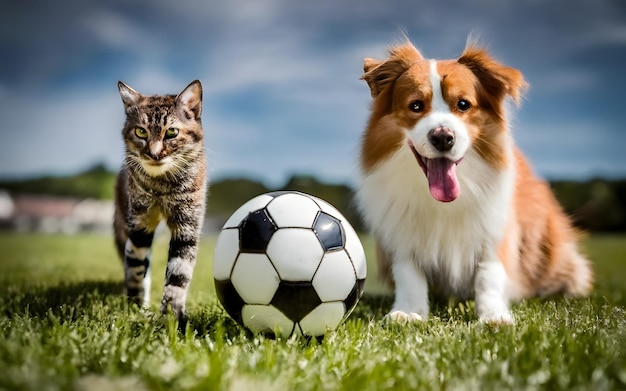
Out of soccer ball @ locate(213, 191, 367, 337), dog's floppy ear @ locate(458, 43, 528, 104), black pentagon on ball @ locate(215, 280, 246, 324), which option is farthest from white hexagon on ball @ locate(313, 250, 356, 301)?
dog's floppy ear @ locate(458, 43, 528, 104)

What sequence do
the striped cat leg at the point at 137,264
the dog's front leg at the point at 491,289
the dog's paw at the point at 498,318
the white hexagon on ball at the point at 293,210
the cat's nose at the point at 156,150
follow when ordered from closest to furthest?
the white hexagon on ball at the point at 293,210 < the dog's paw at the point at 498,318 < the cat's nose at the point at 156,150 < the dog's front leg at the point at 491,289 < the striped cat leg at the point at 137,264

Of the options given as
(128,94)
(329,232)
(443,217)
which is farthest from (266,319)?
(128,94)

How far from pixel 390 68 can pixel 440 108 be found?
537 mm

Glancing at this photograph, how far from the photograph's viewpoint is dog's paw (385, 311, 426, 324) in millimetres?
3505

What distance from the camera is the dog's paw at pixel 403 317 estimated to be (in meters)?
3.50

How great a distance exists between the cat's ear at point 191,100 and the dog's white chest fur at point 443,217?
127 centimetres

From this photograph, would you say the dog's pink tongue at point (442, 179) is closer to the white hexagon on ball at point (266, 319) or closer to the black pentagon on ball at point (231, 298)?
the white hexagon on ball at point (266, 319)

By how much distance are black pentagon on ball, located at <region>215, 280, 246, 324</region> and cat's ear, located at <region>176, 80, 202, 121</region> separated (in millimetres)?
1165

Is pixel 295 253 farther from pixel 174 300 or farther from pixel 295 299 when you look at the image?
pixel 174 300

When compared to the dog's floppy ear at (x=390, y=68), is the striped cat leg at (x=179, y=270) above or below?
below

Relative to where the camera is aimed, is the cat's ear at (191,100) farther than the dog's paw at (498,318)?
Yes

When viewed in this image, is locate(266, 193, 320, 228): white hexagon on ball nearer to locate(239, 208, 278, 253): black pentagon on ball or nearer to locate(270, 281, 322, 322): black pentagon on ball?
locate(239, 208, 278, 253): black pentagon on ball

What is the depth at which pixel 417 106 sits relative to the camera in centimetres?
355

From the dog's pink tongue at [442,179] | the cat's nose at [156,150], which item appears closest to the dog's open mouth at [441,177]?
the dog's pink tongue at [442,179]
